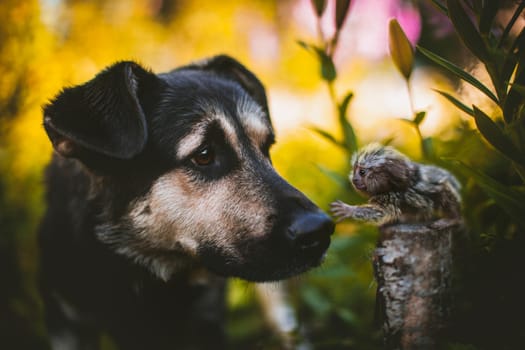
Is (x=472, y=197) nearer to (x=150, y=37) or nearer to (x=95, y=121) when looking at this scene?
(x=95, y=121)

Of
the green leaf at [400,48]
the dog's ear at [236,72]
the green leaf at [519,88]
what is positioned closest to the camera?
the green leaf at [519,88]

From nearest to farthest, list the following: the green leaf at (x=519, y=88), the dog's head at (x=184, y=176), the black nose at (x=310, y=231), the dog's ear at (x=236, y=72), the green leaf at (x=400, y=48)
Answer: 1. the green leaf at (x=519, y=88)
2. the green leaf at (x=400, y=48)
3. the black nose at (x=310, y=231)
4. the dog's head at (x=184, y=176)
5. the dog's ear at (x=236, y=72)

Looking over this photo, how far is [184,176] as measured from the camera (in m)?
2.50

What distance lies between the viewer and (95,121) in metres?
2.40

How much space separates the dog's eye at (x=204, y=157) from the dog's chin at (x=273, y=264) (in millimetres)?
484

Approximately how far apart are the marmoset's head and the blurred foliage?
6.1 inches

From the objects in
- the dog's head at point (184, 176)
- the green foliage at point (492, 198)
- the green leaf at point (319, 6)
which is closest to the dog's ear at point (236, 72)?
the dog's head at point (184, 176)

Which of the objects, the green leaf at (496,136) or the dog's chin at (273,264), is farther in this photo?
the dog's chin at (273,264)

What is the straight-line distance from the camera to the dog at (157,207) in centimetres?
229

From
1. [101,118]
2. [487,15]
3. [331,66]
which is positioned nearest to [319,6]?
[331,66]

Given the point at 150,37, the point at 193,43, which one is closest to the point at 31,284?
the point at 150,37

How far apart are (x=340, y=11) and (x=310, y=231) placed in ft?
3.40

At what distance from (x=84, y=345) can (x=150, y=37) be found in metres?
7.81

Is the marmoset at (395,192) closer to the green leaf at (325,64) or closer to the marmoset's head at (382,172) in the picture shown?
the marmoset's head at (382,172)
